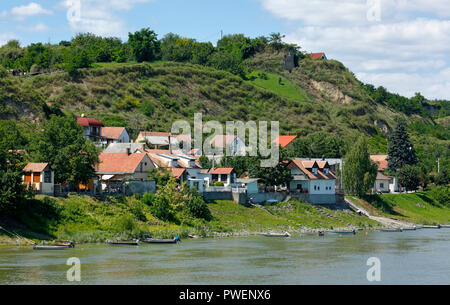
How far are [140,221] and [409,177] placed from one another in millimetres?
59102

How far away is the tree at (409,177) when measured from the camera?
364 ft

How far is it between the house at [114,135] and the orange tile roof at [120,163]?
31.1 meters

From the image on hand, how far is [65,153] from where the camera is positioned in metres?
67.6

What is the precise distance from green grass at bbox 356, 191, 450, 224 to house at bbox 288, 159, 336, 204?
759cm

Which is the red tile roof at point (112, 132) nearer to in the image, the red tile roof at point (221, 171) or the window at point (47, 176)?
the red tile roof at point (221, 171)

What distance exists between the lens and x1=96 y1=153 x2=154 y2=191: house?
247ft

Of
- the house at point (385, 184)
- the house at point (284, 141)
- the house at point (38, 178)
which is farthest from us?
the house at point (284, 141)

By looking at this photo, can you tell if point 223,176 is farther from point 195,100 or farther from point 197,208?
point 195,100

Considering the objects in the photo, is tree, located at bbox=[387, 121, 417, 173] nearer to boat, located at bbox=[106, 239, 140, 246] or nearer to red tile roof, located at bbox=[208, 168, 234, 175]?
red tile roof, located at bbox=[208, 168, 234, 175]

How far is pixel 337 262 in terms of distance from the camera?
51.7m

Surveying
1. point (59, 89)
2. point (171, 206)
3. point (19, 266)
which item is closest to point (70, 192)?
point (171, 206)

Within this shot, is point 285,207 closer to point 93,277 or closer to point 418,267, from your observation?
point 418,267

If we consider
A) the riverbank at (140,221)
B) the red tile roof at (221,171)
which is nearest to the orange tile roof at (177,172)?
the riverbank at (140,221)
